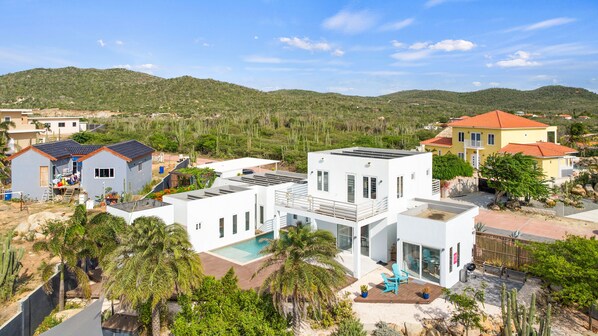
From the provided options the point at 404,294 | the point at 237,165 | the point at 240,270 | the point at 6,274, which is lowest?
the point at 404,294

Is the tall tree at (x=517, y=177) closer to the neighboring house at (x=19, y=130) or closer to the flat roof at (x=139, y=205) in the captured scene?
the flat roof at (x=139, y=205)

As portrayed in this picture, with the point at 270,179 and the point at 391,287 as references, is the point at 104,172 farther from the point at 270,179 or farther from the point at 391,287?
the point at 391,287

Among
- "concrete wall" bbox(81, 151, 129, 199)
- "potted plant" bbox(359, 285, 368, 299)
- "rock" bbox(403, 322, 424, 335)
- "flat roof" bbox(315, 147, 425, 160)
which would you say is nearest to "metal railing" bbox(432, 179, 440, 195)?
"flat roof" bbox(315, 147, 425, 160)

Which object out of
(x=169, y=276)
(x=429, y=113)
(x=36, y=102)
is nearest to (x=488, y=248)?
(x=169, y=276)

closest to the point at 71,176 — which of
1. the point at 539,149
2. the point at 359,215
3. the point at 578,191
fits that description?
the point at 359,215

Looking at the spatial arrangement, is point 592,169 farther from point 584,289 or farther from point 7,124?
point 7,124

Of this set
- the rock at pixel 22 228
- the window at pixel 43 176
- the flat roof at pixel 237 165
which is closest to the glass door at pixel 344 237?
the flat roof at pixel 237 165
